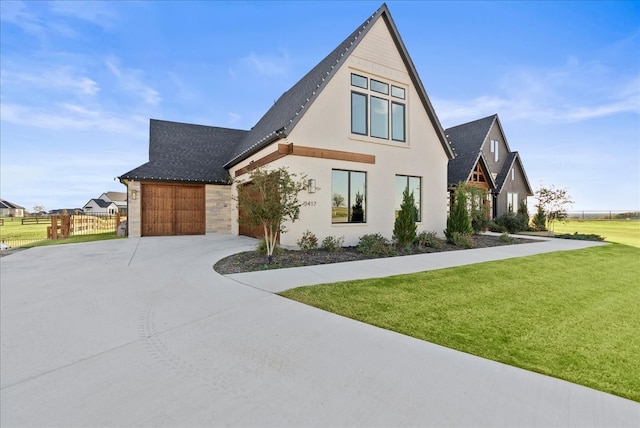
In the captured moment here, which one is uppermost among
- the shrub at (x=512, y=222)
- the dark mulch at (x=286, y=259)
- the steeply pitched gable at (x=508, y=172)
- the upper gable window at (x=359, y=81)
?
the upper gable window at (x=359, y=81)

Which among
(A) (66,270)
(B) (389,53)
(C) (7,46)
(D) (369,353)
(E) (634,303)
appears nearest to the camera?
(D) (369,353)

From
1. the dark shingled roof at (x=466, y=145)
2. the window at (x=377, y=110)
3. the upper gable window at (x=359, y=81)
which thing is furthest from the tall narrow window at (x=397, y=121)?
the dark shingled roof at (x=466, y=145)

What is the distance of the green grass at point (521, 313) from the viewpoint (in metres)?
3.11

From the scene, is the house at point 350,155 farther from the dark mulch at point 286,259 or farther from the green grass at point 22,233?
the green grass at point 22,233

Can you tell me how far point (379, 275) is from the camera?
6.89m

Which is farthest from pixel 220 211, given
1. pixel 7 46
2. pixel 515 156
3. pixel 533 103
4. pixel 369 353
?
pixel 515 156

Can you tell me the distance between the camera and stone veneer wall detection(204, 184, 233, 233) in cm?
1630

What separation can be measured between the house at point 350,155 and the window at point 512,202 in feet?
43.0

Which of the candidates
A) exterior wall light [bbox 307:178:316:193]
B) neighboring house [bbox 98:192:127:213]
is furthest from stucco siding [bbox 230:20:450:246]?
neighboring house [bbox 98:192:127:213]

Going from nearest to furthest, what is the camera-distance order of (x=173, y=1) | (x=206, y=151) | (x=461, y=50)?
(x=173, y=1)
(x=461, y=50)
(x=206, y=151)

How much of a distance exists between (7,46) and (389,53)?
14.8 meters

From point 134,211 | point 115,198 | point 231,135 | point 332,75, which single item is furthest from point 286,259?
point 115,198

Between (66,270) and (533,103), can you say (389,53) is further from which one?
(66,270)

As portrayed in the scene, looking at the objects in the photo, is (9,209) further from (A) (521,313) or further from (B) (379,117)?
(A) (521,313)
